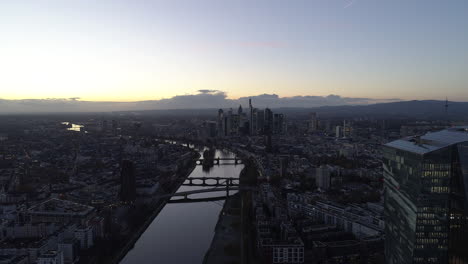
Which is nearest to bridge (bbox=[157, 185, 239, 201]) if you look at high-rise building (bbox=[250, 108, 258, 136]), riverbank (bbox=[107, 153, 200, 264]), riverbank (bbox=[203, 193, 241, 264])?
riverbank (bbox=[107, 153, 200, 264])

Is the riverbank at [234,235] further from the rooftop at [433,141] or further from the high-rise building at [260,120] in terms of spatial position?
the high-rise building at [260,120]

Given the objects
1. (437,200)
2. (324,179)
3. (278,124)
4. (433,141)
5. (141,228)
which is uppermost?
(433,141)

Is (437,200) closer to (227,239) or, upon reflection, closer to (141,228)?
(227,239)

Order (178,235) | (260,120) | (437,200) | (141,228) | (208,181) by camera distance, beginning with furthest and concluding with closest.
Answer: (260,120)
(208,181)
(141,228)
(178,235)
(437,200)

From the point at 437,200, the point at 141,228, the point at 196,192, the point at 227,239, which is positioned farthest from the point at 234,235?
the point at 437,200

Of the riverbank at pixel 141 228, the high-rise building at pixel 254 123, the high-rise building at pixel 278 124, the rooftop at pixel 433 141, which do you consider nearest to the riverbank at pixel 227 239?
the riverbank at pixel 141 228

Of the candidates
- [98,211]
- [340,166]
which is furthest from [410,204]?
[340,166]
